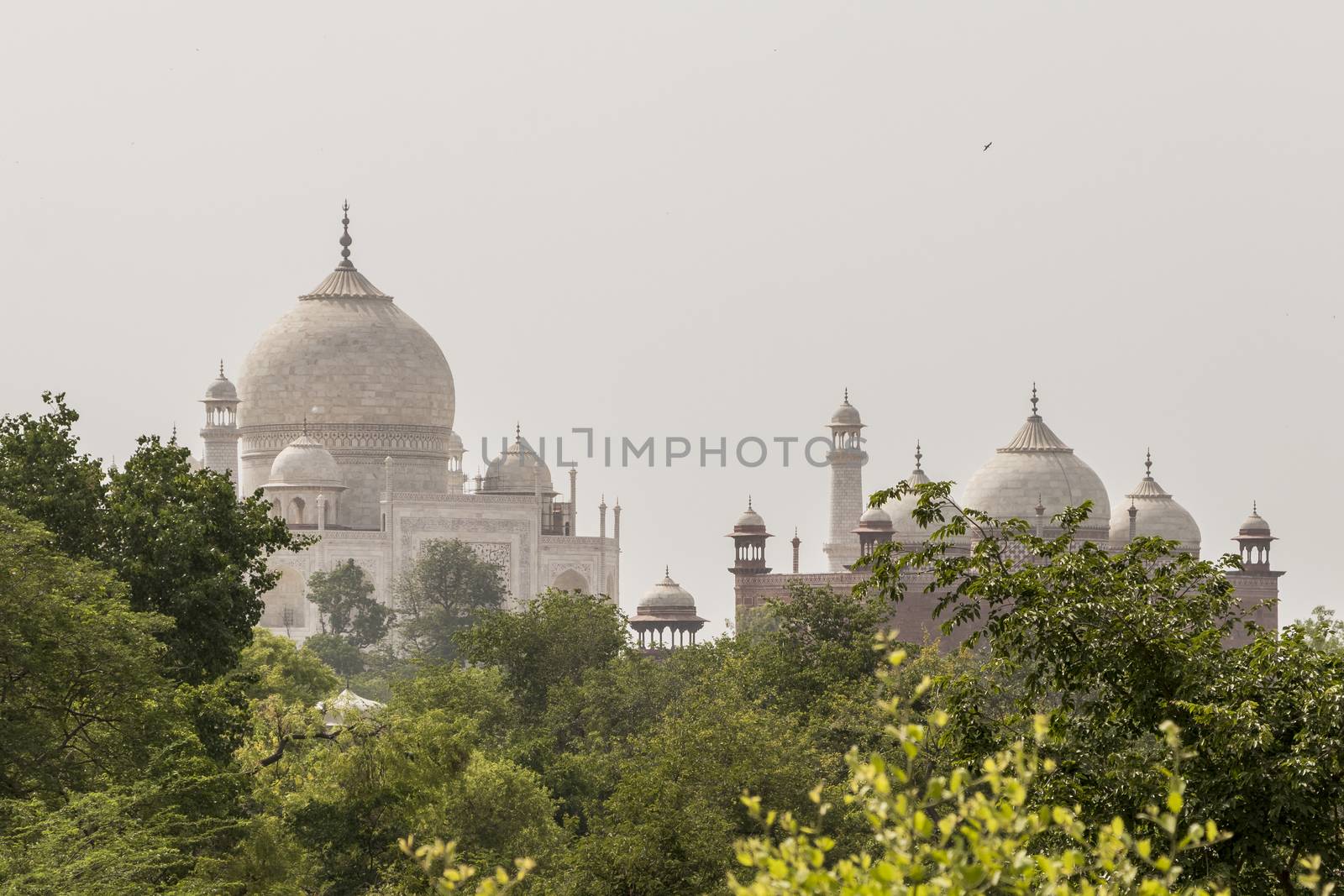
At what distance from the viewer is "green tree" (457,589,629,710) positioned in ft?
144

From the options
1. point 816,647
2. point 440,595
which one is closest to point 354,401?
point 440,595

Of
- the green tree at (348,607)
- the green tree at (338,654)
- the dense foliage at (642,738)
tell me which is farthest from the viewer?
the green tree at (348,607)

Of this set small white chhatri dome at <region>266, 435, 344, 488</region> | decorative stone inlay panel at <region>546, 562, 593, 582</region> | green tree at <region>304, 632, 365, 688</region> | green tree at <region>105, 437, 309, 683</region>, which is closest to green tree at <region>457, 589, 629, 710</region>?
green tree at <region>105, 437, 309, 683</region>

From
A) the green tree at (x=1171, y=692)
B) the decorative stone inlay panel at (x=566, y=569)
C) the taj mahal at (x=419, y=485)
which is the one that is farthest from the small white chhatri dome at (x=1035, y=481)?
the green tree at (x=1171, y=692)

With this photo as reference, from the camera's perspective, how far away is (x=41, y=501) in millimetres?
27234

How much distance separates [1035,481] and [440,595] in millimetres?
18891

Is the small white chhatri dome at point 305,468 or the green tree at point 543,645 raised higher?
the small white chhatri dome at point 305,468

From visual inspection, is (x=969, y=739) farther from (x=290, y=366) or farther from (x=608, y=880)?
(x=290, y=366)

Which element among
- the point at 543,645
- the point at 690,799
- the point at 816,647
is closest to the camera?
the point at 690,799

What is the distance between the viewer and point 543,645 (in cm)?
4438

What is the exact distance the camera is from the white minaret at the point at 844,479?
77625 mm

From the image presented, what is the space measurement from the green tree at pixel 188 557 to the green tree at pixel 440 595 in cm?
4561

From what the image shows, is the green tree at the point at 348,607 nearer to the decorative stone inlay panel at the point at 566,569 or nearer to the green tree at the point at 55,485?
the decorative stone inlay panel at the point at 566,569

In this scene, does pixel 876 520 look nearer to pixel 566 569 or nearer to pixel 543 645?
pixel 566 569
